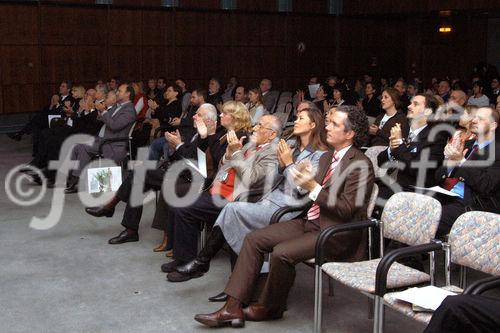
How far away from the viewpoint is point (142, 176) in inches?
232

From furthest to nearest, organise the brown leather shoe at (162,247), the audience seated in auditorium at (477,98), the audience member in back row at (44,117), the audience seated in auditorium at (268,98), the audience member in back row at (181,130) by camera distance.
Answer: the audience seated in auditorium at (268,98) → the audience seated in auditorium at (477,98) → the audience member in back row at (44,117) → the audience member in back row at (181,130) → the brown leather shoe at (162,247)

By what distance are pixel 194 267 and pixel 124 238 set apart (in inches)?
53.4

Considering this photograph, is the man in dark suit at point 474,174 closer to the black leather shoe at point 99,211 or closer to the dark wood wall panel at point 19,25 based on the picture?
the black leather shoe at point 99,211

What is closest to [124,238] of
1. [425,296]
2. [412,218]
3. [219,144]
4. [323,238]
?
[219,144]

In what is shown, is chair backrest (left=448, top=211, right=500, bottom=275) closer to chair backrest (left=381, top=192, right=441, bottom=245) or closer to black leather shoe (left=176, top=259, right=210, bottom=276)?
chair backrest (left=381, top=192, right=441, bottom=245)

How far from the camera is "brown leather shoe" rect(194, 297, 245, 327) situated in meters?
3.92

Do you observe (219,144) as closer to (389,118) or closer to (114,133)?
(389,118)

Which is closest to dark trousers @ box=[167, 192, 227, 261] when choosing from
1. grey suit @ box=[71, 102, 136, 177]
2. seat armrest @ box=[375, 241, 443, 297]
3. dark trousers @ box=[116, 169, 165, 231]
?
dark trousers @ box=[116, 169, 165, 231]

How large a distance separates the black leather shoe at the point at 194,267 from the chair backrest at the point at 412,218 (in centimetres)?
140

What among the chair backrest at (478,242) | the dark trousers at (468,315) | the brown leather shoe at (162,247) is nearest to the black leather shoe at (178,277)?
the brown leather shoe at (162,247)

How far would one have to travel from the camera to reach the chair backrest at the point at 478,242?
10.8ft

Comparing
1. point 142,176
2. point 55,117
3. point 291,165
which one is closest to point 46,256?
point 142,176

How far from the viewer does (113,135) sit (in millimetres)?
7836

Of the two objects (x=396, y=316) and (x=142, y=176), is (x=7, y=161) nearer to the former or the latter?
(x=142, y=176)
